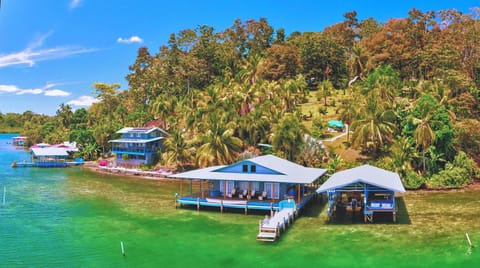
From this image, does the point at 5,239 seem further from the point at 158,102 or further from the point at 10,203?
the point at 158,102

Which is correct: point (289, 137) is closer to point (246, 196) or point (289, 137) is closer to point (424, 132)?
point (424, 132)

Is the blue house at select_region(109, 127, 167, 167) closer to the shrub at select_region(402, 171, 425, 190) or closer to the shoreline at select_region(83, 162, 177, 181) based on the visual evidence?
the shoreline at select_region(83, 162, 177, 181)

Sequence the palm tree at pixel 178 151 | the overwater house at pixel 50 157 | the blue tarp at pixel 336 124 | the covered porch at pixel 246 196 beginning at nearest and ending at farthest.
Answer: the covered porch at pixel 246 196 < the palm tree at pixel 178 151 < the blue tarp at pixel 336 124 < the overwater house at pixel 50 157

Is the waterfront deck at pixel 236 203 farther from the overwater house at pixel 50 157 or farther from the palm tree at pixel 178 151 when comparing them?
the overwater house at pixel 50 157

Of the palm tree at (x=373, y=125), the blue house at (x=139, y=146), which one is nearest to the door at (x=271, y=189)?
the palm tree at (x=373, y=125)

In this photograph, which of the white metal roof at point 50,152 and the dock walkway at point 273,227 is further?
the white metal roof at point 50,152

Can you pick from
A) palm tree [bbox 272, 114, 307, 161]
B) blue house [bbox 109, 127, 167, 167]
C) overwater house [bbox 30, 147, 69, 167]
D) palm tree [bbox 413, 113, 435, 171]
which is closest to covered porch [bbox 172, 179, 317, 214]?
palm tree [bbox 272, 114, 307, 161]
